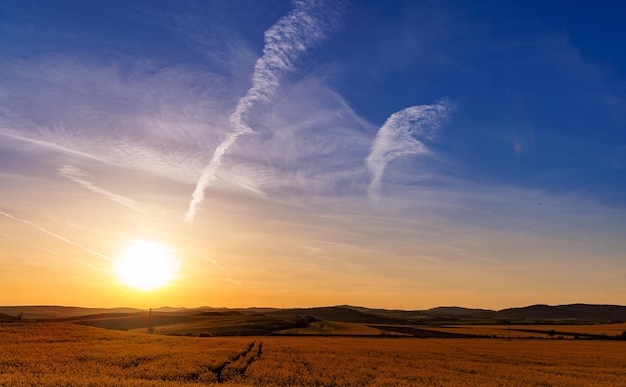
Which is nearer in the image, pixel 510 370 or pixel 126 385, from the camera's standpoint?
pixel 126 385

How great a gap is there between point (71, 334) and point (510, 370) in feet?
195

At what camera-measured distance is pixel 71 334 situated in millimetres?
73312

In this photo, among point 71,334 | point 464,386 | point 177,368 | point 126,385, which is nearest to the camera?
point 126,385

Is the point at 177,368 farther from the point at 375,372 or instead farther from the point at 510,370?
the point at 510,370

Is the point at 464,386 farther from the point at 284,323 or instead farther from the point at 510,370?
the point at 284,323

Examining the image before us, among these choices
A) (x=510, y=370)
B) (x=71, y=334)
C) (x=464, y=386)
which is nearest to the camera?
(x=464, y=386)

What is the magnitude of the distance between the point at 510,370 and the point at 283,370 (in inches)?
819

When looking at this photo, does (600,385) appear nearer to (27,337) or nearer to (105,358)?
(105,358)

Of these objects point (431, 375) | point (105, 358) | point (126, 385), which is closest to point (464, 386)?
point (431, 375)

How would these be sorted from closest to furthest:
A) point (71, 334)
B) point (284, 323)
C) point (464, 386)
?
point (464, 386) → point (71, 334) → point (284, 323)

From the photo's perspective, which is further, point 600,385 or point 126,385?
point 600,385

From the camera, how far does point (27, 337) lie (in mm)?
64750

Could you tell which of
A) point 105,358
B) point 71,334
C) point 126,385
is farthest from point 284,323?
point 126,385

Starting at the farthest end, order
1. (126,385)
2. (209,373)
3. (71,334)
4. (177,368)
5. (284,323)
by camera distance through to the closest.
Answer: (284,323) < (71,334) < (177,368) < (209,373) < (126,385)
